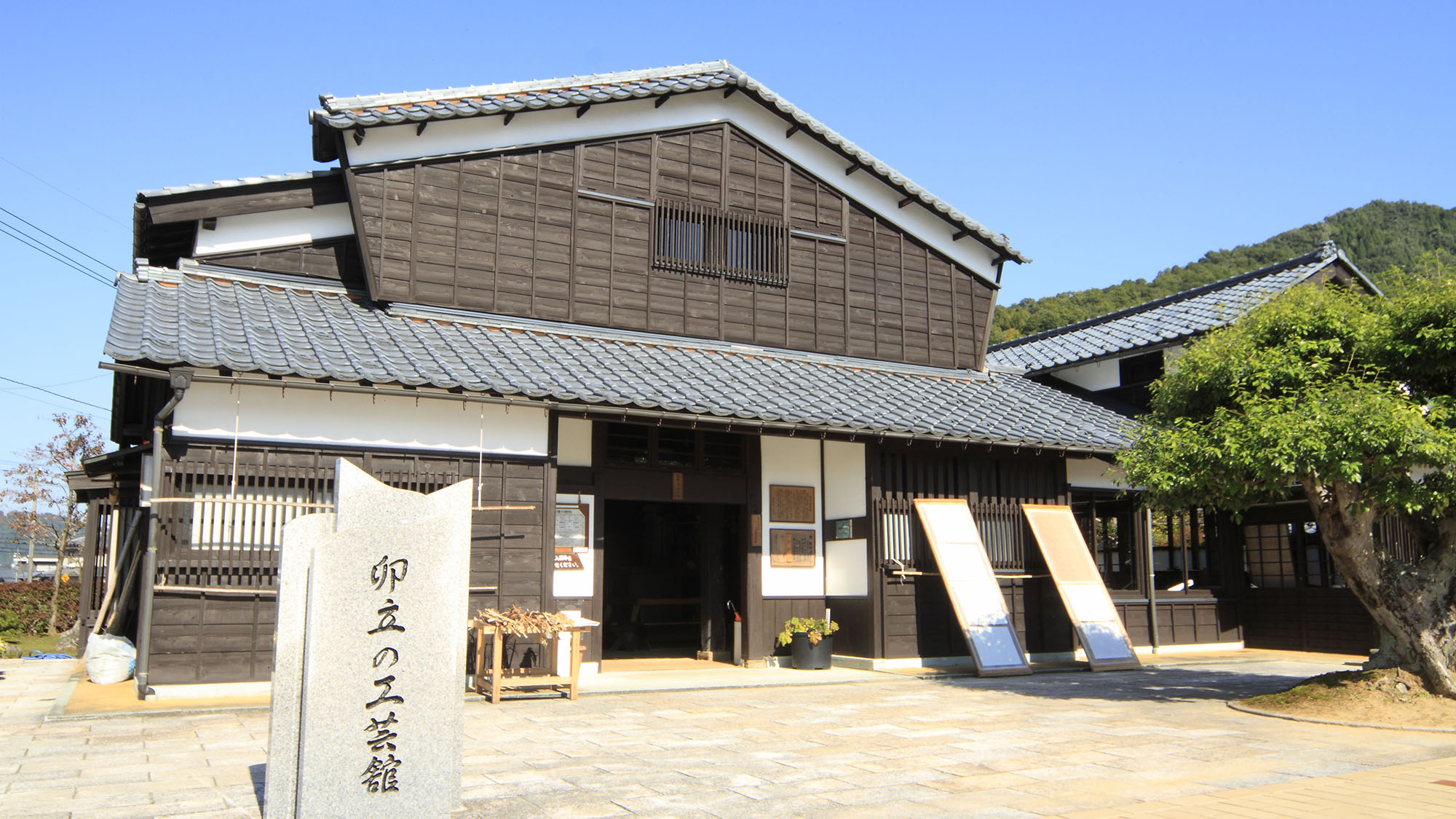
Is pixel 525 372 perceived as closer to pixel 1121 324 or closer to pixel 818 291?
pixel 818 291

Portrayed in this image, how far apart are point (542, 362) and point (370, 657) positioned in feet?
23.8

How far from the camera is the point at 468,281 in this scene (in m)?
13.4

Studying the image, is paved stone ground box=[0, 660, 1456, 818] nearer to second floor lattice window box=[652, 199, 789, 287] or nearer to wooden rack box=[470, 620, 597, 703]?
wooden rack box=[470, 620, 597, 703]

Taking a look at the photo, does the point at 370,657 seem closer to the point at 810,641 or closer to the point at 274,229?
the point at 810,641

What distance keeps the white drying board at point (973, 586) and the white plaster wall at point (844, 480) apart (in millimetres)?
831

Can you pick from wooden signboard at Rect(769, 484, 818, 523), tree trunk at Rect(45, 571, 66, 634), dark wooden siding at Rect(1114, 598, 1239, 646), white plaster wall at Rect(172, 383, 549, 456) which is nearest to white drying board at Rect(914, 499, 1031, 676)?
wooden signboard at Rect(769, 484, 818, 523)

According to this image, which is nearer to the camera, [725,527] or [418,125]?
[418,125]

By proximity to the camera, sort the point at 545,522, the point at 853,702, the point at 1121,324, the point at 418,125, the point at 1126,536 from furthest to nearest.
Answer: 1. the point at 1121,324
2. the point at 1126,536
3. the point at 418,125
4. the point at 545,522
5. the point at 853,702

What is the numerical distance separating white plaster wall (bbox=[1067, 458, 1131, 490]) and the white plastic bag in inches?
498

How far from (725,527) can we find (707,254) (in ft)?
13.3

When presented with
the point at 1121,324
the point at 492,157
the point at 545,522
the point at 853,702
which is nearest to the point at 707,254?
the point at 492,157

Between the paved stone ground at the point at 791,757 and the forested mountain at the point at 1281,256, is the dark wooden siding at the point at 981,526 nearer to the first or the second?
the paved stone ground at the point at 791,757

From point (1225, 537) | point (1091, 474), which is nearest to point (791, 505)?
point (1091, 474)

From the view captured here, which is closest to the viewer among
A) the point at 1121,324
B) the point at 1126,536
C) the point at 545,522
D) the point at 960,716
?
the point at 960,716
